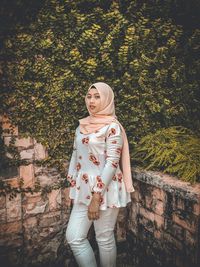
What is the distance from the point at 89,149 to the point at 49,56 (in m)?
1.39

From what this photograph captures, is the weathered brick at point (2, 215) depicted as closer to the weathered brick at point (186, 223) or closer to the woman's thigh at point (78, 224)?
the woman's thigh at point (78, 224)

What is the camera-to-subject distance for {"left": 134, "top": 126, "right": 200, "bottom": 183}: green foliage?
3391 mm

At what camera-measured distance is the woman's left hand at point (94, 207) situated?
294 cm

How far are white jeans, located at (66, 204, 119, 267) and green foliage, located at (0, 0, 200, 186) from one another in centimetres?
96

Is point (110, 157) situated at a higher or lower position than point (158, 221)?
higher

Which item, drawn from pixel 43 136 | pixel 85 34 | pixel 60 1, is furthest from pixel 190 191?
pixel 60 1

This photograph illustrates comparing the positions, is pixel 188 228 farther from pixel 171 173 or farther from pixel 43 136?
pixel 43 136

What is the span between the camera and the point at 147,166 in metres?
3.86

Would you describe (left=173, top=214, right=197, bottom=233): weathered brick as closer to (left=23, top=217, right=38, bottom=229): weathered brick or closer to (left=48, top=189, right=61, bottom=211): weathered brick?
(left=48, top=189, right=61, bottom=211): weathered brick

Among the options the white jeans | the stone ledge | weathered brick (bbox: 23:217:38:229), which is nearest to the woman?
the white jeans

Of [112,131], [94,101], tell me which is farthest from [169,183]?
[94,101]

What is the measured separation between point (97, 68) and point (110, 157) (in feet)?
4.75

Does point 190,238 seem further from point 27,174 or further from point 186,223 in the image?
point 27,174

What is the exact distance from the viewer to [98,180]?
302cm
